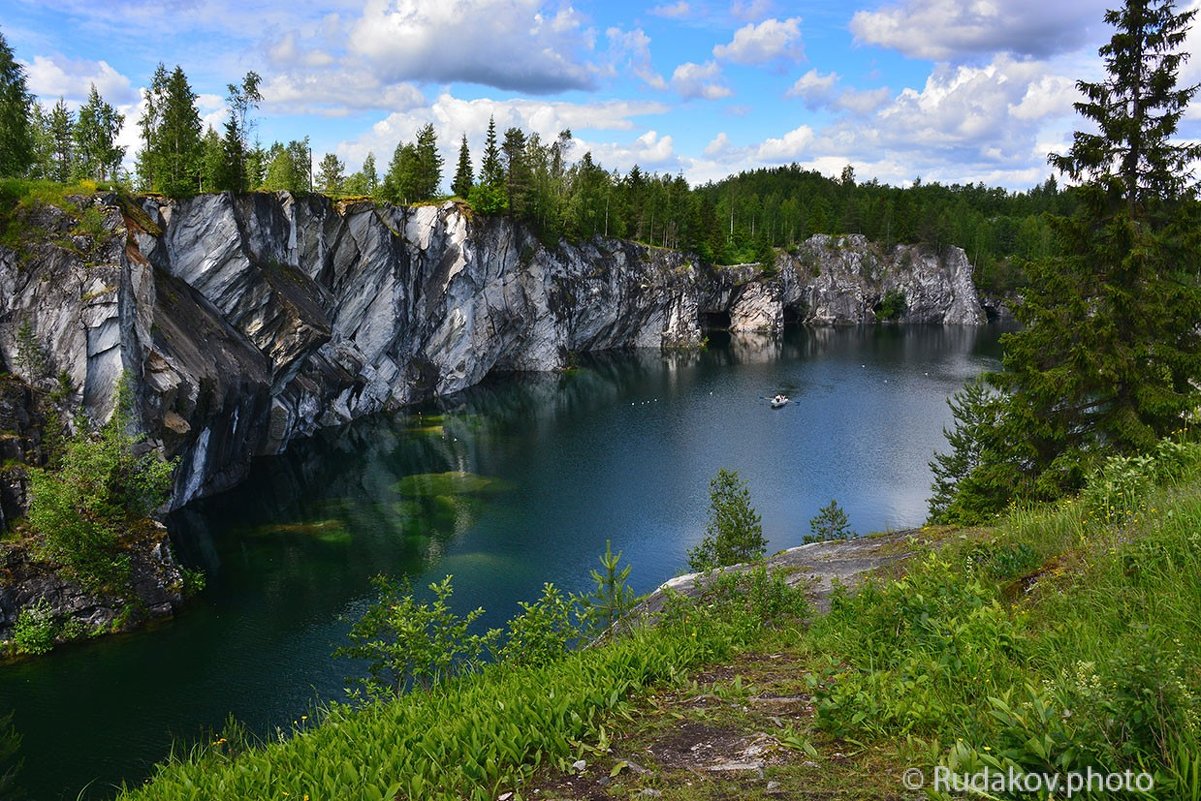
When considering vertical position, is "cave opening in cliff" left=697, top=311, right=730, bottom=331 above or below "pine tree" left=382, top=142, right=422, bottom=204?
below

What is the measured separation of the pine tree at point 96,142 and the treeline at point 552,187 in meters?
0.13

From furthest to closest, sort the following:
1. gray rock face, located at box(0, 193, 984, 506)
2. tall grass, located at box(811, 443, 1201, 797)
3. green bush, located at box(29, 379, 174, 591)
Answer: gray rock face, located at box(0, 193, 984, 506), green bush, located at box(29, 379, 174, 591), tall grass, located at box(811, 443, 1201, 797)

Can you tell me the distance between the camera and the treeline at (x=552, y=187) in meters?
51.4

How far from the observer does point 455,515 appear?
4262 centimetres

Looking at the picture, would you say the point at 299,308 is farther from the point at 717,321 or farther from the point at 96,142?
the point at 717,321

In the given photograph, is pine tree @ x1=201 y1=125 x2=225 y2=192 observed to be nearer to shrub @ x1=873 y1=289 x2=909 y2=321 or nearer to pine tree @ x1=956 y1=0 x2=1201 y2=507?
pine tree @ x1=956 y1=0 x2=1201 y2=507

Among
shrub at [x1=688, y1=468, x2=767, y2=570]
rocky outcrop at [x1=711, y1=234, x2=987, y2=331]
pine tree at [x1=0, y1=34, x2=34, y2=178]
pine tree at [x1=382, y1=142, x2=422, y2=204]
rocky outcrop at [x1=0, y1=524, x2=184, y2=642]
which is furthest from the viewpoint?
rocky outcrop at [x1=711, y1=234, x2=987, y2=331]

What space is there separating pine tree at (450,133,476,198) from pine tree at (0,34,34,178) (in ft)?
128

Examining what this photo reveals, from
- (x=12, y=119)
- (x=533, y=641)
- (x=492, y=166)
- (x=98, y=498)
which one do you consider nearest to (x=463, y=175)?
(x=492, y=166)

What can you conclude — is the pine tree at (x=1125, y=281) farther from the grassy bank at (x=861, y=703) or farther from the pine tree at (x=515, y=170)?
the pine tree at (x=515, y=170)

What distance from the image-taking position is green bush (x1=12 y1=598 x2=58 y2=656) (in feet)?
87.4

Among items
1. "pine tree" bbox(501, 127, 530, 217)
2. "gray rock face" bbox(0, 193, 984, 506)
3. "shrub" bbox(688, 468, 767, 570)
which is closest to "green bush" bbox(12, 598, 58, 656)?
"gray rock face" bbox(0, 193, 984, 506)

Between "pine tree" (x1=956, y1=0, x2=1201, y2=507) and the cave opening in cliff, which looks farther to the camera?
the cave opening in cliff

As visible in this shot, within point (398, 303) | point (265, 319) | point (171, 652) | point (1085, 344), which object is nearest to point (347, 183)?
point (398, 303)
